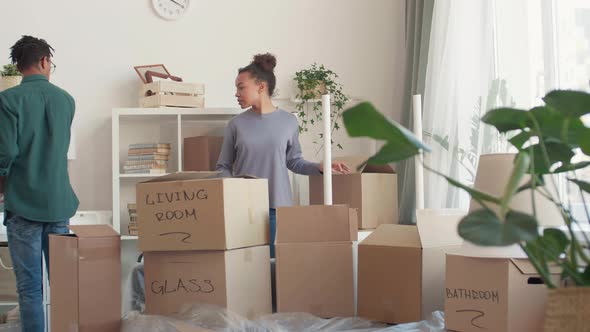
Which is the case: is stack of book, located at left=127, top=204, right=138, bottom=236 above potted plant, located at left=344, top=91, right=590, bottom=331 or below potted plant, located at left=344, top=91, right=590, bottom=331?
below

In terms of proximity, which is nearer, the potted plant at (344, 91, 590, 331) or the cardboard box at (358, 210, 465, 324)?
the potted plant at (344, 91, 590, 331)

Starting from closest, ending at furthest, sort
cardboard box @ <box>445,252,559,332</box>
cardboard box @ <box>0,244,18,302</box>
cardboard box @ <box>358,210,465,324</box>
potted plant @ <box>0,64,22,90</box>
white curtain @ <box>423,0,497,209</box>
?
1. cardboard box @ <box>445,252,559,332</box>
2. cardboard box @ <box>358,210,465,324</box>
3. white curtain @ <box>423,0,497,209</box>
4. cardboard box @ <box>0,244,18,302</box>
5. potted plant @ <box>0,64,22,90</box>

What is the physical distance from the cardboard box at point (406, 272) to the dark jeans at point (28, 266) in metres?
1.39

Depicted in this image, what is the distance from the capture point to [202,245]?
6.54 feet

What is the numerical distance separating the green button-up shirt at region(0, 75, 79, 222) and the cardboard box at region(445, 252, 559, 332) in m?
1.74

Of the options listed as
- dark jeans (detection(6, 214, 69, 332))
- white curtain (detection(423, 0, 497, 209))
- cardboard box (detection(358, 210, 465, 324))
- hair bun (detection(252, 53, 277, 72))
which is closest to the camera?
cardboard box (detection(358, 210, 465, 324))

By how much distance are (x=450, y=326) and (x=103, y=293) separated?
0.98m

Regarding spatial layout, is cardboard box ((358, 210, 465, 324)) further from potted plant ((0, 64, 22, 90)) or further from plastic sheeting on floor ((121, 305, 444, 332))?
potted plant ((0, 64, 22, 90))

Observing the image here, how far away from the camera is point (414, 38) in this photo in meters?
3.90

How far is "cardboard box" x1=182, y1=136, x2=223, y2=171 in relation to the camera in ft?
13.2

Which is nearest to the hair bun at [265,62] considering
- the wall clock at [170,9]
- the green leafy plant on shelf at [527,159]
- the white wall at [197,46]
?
the white wall at [197,46]

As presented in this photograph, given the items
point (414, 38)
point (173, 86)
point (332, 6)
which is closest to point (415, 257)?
point (414, 38)

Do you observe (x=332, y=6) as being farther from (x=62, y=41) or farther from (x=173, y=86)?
(x=62, y=41)

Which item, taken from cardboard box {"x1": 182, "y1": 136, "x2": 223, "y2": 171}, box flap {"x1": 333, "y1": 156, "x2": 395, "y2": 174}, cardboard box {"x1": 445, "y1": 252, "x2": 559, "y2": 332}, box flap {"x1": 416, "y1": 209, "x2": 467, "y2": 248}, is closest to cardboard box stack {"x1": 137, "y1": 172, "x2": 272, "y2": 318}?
box flap {"x1": 416, "y1": 209, "x2": 467, "y2": 248}
